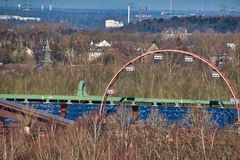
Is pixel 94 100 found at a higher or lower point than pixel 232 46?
lower

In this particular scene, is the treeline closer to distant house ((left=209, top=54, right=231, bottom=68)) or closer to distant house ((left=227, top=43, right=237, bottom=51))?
distant house ((left=227, top=43, right=237, bottom=51))

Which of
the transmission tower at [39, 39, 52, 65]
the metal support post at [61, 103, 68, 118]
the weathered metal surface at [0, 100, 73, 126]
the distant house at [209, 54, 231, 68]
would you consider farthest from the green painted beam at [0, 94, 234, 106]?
the transmission tower at [39, 39, 52, 65]

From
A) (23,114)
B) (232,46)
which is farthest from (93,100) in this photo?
(232,46)

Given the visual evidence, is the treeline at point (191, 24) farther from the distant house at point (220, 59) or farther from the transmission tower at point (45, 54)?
the distant house at point (220, 59)

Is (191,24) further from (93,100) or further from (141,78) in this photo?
(93,100)

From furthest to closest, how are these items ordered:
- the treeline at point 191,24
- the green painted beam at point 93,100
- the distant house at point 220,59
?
the treeline at point 191,24
the distant house at point 220,59
the green painted beam at point 93,100

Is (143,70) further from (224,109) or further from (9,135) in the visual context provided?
(9,135)

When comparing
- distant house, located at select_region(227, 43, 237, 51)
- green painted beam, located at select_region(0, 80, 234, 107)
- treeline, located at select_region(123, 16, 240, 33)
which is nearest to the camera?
green painted beam, located at select_region(0, 80, 234, 107)

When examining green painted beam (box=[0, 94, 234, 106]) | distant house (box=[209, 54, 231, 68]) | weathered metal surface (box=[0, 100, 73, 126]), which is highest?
weathered metal surface (box=[0, 100, 73, 126])

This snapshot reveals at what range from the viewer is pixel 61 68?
28.0 meters

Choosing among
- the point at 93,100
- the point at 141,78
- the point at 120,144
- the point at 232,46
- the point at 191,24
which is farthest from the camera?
the point at 191,24

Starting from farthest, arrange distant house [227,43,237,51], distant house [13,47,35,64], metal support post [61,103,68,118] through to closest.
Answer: distant house [13,47,35,64], distant house [227,43,237,51], metal support post [61,103,68,118]

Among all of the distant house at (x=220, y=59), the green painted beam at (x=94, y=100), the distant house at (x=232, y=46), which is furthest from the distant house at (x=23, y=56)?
the green painted beam at (x=94, y=100)

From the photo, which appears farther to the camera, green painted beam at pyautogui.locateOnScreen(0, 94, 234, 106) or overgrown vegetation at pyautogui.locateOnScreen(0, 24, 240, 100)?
overgrown vegetation at pyautogui.locateOnScreen(0, 24, 240, 100)
